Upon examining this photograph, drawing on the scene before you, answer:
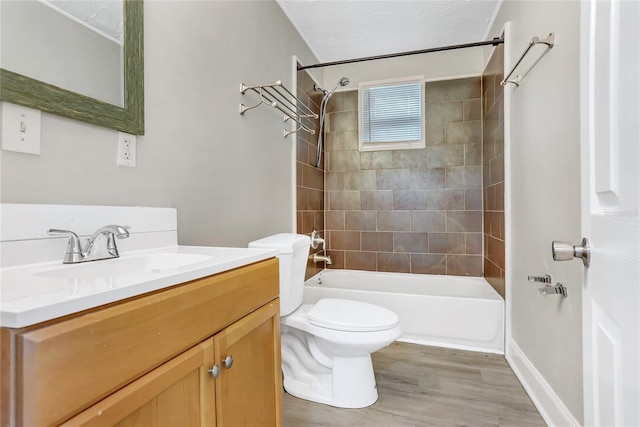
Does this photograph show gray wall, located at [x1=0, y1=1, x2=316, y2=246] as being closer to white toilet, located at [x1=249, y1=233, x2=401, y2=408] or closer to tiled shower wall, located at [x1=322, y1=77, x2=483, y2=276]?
white toilet, located at [x1=249, y1=233, x2=401, y2=408]

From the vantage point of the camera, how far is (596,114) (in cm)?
64

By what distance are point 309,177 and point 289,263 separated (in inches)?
54.8

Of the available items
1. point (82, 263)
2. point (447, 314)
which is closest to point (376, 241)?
point (447, 314)

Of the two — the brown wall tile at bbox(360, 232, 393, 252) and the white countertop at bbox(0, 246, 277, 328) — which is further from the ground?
the white countertop at bbox(0, 246, 277, 328)

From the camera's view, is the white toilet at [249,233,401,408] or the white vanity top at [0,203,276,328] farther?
the white toilet at [249,233,401,408]

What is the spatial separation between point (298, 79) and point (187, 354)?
7.71 ft

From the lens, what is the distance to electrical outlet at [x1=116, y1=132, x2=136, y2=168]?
112cm

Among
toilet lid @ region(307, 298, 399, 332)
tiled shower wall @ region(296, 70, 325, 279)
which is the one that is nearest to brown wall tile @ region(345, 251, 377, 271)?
tiled shower wall @ region(296, 70, 325, 279)

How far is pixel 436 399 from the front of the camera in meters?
1.68

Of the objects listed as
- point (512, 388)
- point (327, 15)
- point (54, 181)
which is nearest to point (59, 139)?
point (54, 181)

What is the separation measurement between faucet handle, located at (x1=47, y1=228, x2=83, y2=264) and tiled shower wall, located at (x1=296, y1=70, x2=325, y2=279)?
172cm

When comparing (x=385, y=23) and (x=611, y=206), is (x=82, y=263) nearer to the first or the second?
(x=611, y=206)

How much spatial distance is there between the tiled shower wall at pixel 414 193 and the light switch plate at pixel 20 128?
1.90 meters

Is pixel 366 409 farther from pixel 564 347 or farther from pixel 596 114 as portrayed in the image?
pixel 596 114
